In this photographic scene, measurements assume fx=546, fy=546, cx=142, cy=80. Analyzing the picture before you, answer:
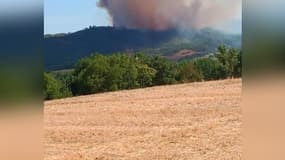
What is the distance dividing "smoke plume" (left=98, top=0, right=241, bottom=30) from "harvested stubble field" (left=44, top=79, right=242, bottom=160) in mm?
423

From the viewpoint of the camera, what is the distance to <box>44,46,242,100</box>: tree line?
3.70 meters

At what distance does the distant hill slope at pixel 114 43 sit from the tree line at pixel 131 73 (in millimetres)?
48

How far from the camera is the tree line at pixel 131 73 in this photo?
12.1 ft

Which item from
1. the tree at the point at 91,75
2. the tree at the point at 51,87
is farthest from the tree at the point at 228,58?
the tree at the point at 51,87

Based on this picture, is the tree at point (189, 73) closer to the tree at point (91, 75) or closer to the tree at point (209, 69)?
the tree at point (209, 69)

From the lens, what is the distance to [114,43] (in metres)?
3.78

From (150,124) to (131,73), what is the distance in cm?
40

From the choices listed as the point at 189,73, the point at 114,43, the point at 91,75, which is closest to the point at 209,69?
the point at 189,73

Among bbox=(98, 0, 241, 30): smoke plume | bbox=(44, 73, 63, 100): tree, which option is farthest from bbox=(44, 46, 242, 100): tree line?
bbox=(98, 0, 241, 30): smoke plume

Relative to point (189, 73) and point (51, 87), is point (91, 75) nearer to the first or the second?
point (51, 87)

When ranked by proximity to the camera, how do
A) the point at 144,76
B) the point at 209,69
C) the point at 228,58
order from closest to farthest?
the point at 228,58 → the point at 209,69 → the point at 144,76

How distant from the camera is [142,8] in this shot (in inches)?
146

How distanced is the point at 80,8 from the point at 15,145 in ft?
3.56

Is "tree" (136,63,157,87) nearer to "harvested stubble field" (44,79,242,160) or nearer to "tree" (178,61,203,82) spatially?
"harvested stubble field" (44,79,242,160)
